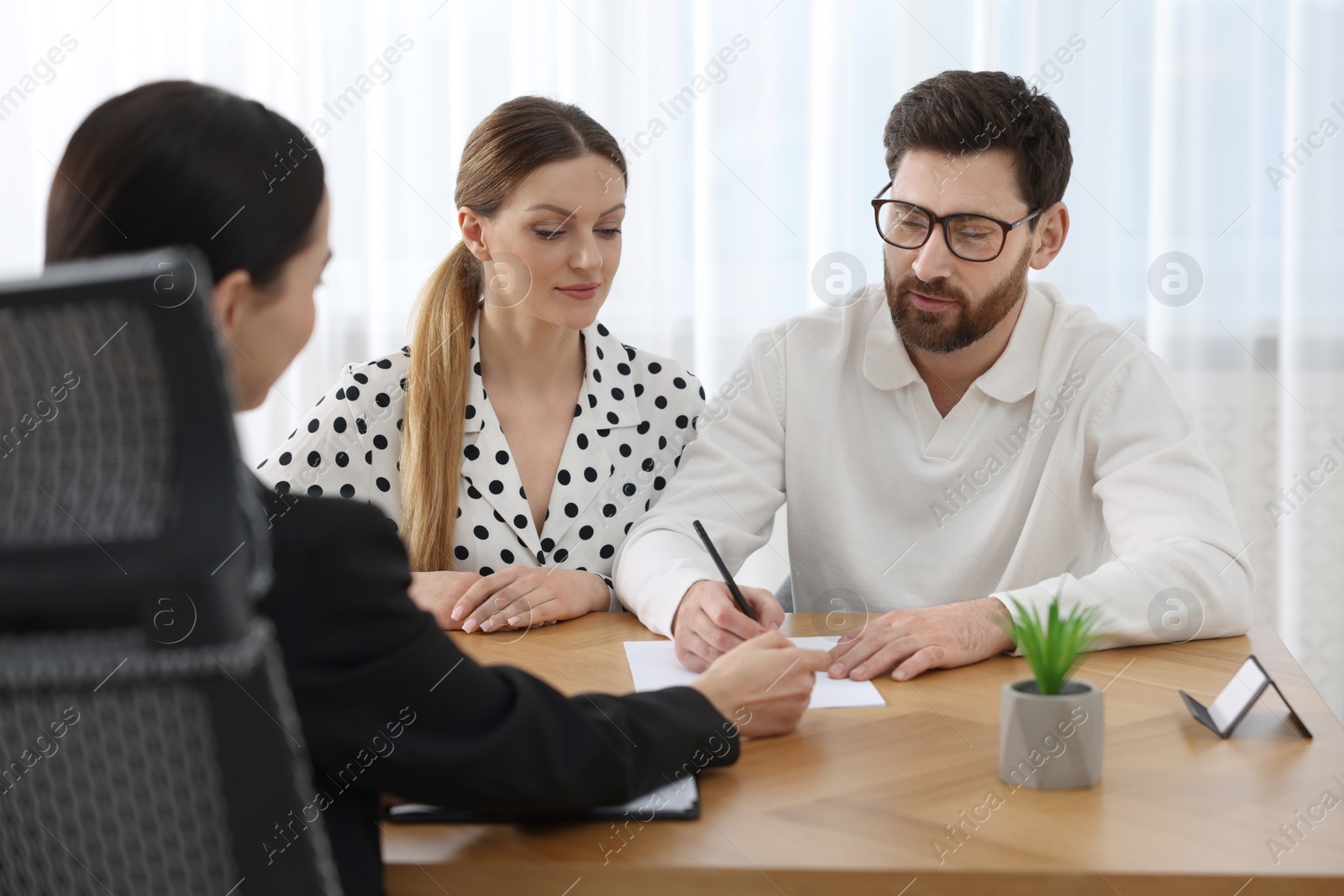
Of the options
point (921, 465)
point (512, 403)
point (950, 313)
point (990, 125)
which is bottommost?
point (921, 465)

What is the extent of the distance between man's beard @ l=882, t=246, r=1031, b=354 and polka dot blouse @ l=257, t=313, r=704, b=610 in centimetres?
46

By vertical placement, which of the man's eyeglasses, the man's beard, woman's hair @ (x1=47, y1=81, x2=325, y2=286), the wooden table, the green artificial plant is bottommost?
the wooden table

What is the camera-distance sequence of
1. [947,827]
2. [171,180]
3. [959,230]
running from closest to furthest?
[171,180]
[947,827]
[959,230]

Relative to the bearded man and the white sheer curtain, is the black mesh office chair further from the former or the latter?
the white sheer curtain

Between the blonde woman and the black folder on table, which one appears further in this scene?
the blonde woman

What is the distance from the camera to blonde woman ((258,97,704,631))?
74.2 inches

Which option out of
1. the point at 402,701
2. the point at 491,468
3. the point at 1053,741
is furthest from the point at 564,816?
the point at 491,468

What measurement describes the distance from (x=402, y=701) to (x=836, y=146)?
6.96ft

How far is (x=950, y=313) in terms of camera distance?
184 centimetres

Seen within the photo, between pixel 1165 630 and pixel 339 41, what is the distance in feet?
7.35

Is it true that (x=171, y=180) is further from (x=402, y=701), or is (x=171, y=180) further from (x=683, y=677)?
(x=683, y=677)

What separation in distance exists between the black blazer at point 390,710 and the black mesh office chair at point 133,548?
0.27 m

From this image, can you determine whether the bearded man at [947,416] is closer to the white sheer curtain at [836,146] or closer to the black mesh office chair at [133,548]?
the white sheer curtain at [836,146]

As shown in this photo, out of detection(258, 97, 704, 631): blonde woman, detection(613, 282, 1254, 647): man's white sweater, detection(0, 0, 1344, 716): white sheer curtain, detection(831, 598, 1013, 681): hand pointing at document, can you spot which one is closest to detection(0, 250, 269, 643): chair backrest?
detection(831, 598, 1013, 681): hand pointing at document
